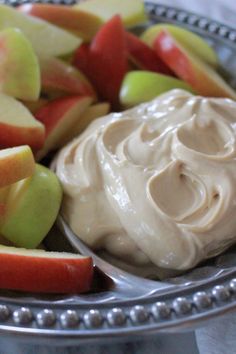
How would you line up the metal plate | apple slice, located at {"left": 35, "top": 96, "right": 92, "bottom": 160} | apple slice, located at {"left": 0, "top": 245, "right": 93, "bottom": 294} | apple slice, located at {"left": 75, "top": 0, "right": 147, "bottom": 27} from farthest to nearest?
1. apple slice, located at {"left": 75, "top": 0, "right": 147, "bottom": 27}
2. apple slice, located at {"left": 35, "top": 96, "right": 92, "bottom": 160}
3. apple slice, located at {"left": 0, "top": 245, "right": 93, "bottom": 294}
4. the metal plate

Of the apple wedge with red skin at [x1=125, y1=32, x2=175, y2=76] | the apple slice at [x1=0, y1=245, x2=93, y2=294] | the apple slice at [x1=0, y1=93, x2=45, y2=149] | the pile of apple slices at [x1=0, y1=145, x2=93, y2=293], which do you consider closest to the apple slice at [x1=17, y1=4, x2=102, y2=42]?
the apple wedge with red skin at [x1=125, y1=32, x2=175, y2=76]

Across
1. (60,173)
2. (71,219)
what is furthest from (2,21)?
(71,219)

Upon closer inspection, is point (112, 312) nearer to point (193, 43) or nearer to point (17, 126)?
point (17, 126)

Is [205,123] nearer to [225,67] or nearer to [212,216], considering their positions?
[212,216]

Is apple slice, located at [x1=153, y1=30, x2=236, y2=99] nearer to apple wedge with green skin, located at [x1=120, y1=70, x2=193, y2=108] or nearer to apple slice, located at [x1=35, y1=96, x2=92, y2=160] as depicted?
apple wedge with green skin, located at [x1=120, y1=70, x2=193, y2=108]

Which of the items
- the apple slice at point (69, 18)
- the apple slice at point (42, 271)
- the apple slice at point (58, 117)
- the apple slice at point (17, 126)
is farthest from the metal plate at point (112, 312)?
the apple slice at point (69, 18)

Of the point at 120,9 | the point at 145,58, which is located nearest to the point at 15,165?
→ the point at 145,58

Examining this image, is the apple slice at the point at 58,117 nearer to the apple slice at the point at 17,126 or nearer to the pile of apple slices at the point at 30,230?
the apple slice at the point at 17,126
